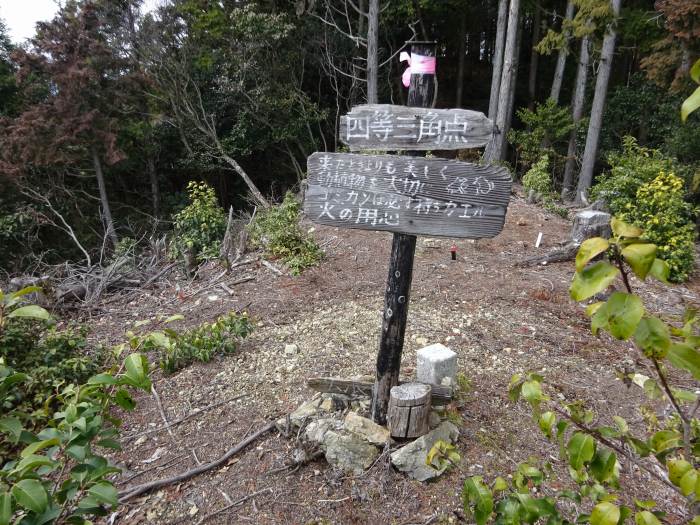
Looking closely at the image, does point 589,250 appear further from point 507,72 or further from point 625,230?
point 507,72

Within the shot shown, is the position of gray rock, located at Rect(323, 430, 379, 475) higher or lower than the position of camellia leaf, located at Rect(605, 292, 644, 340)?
lower

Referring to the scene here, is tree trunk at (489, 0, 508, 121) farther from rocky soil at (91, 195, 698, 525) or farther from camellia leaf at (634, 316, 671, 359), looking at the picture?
camellia leaf at (634, 316, 671, 359)

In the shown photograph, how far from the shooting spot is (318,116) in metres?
11.7

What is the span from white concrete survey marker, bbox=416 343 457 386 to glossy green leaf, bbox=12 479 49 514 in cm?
216

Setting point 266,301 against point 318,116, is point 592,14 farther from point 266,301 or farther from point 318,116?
point 266,301

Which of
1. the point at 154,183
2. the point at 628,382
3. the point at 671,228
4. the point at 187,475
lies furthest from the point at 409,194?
the point at 154,183

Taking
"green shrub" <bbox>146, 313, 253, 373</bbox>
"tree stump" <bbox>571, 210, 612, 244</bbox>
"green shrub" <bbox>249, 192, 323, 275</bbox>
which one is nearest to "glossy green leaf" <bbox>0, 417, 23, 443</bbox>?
"green shrub" <bbox>146, 313, 253, 373</bbox>

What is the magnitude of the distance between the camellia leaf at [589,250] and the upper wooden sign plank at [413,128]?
4.04 feet

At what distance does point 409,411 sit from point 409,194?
115cm

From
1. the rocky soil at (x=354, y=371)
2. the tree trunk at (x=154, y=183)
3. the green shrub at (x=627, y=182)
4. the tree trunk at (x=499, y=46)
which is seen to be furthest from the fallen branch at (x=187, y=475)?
the tree trunk at (x=154, y=183)

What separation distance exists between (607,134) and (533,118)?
2690 millimetres

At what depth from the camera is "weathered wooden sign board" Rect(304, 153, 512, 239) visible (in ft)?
6.12

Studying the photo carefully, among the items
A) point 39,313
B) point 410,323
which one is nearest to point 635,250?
point 39,313

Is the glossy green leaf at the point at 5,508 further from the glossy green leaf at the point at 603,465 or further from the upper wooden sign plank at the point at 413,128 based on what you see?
the upper wooden sign plank at the point at 413,128
